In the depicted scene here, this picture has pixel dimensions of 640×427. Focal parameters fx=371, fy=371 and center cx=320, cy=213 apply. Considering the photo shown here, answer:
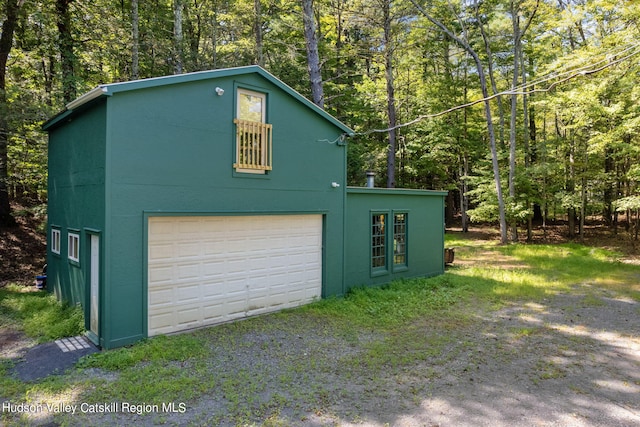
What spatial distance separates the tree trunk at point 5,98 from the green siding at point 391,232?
26.8ft

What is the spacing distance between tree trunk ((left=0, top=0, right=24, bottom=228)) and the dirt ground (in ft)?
25.9

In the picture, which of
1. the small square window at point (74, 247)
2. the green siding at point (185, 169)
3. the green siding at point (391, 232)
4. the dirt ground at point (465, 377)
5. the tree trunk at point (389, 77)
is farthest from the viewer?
the tree trunk at point (389, 77)

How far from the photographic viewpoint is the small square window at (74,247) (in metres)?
6.27

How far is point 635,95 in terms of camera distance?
11898 mm

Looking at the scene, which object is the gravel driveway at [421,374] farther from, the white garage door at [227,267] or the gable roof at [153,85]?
the gable roof at [153,85]

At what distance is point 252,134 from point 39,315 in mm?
4899

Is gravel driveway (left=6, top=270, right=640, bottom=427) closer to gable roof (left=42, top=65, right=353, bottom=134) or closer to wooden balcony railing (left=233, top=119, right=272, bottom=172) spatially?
wooden balcony railing (left=233, top=119, right=272, bottom=172)

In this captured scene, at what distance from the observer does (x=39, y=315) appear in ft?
21.3

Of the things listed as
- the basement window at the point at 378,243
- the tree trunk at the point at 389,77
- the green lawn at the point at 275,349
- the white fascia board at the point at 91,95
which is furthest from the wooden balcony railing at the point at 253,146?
the tree trunk at the point at 389,77

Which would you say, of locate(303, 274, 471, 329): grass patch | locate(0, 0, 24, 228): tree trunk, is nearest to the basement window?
locate(303, 274, 471, 329): grass patch

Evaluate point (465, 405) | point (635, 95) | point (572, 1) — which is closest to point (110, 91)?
point (465, 405)

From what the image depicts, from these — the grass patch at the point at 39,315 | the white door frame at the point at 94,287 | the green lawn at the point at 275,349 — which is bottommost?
the green lawn at the point at 275,349

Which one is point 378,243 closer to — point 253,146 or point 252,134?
point 253,146

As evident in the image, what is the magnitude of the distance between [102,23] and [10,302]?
842 cm
